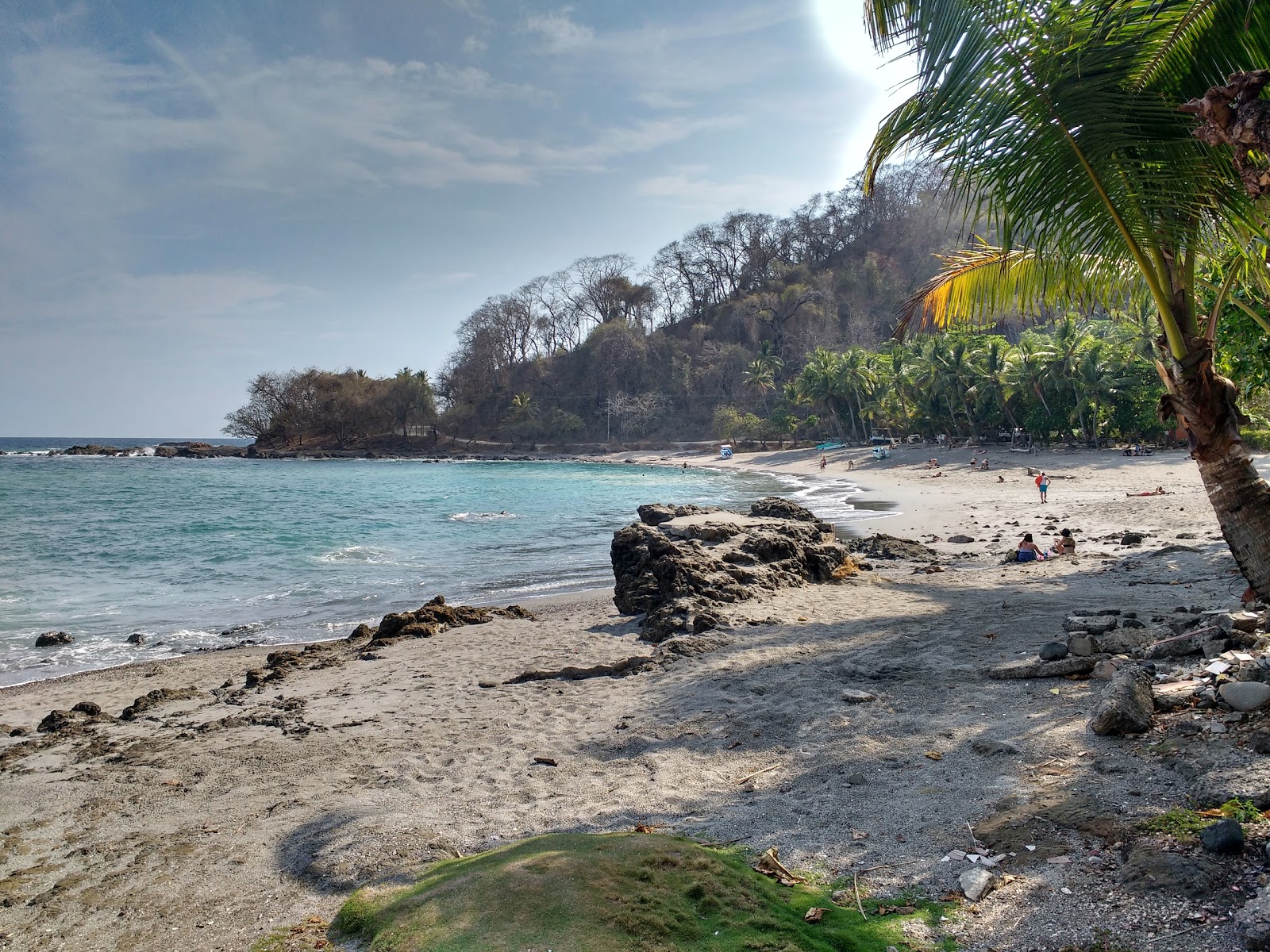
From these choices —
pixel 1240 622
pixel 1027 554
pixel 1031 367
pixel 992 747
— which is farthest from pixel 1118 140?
pixel 1031 367

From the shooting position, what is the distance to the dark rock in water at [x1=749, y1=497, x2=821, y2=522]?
1522 cm

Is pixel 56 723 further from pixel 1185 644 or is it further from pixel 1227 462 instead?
pixel 1227 462

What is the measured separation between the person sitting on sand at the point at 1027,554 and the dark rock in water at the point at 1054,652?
28.7 feet

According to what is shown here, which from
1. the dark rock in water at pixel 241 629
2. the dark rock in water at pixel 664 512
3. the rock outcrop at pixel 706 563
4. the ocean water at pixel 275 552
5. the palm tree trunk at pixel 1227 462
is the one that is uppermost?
the palm tree trunk at pixel 1227 462

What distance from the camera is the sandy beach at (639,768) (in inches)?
141

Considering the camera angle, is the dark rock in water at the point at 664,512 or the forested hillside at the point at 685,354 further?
the forested hillside at the point at 685,354

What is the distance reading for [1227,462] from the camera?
5.56 metres

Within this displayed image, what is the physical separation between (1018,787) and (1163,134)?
4374 millimetres

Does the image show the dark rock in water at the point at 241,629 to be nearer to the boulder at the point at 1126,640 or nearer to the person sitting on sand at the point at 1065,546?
the boulder at the point at 1126,640

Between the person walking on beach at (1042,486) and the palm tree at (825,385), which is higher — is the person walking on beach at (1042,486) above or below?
below

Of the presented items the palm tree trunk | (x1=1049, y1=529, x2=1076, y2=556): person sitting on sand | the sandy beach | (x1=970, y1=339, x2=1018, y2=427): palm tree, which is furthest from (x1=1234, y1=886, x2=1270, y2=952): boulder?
(x1=970, y1=339, x2=1018, y2=427): palm tree

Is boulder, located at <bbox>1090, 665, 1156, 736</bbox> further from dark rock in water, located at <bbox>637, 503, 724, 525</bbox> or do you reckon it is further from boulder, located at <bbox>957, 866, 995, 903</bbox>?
dark rock in water, located at <bbox>637, 503, 724, 525</bbox>

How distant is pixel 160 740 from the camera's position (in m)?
7.50

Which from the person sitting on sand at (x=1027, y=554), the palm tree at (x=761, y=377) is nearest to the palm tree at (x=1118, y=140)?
the person sitting on sand at (x=1027, y=554)
